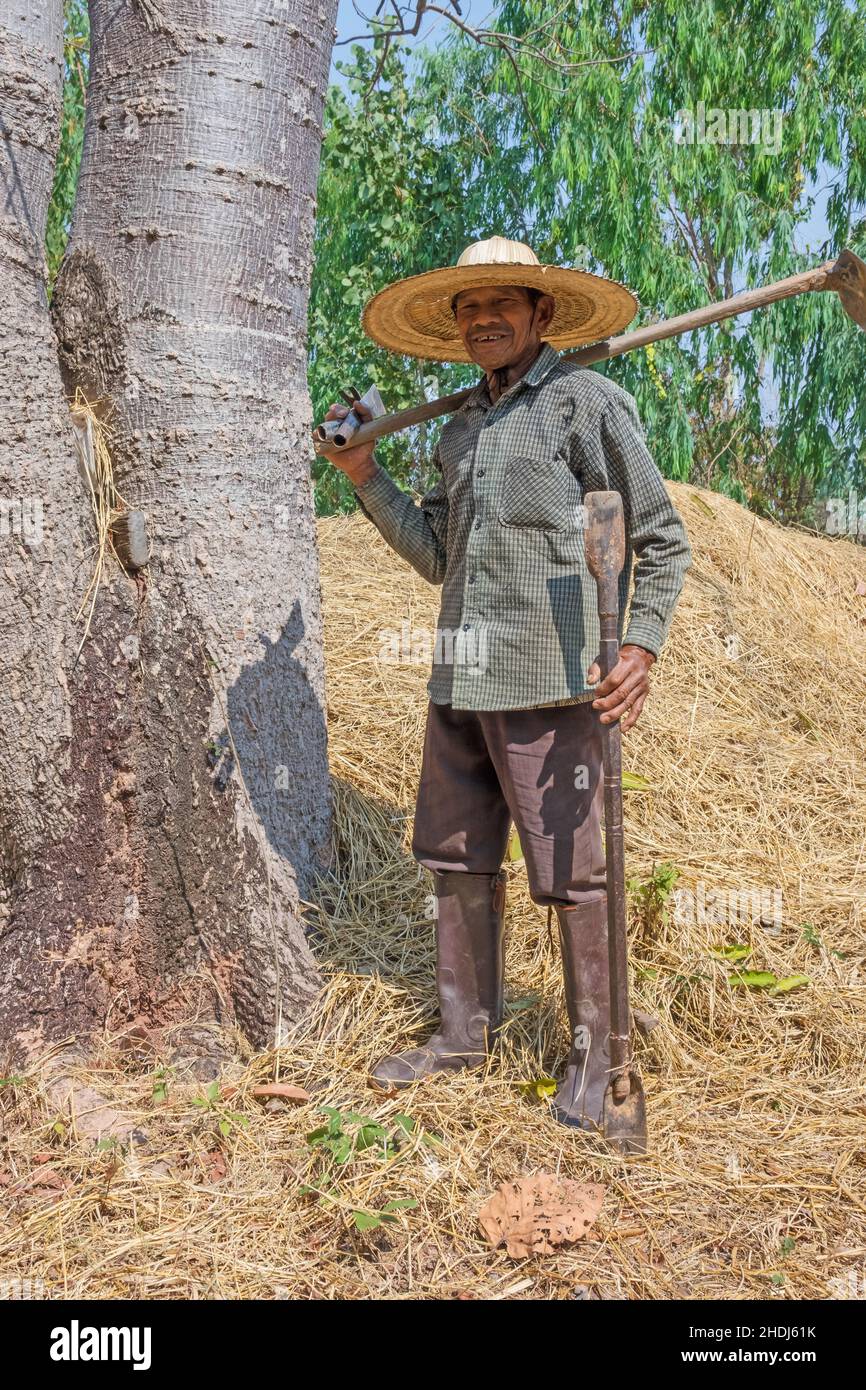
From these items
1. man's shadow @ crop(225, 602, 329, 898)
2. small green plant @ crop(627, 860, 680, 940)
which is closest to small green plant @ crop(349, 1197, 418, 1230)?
man's shadow @ crop(225, 602, 329, 898)

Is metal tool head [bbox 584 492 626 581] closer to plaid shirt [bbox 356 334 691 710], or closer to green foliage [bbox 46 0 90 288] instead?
plaid shirt [bbox 356 334 691 710]

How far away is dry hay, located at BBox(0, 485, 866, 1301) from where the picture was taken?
245cm

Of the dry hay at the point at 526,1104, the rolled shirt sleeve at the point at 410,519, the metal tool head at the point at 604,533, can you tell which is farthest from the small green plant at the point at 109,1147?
the metal tool head at the point at 604,533

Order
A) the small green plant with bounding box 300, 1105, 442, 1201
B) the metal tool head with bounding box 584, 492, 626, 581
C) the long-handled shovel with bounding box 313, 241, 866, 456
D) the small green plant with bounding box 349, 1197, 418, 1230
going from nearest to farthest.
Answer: the small green plant with bounding box 349, 1197, 418, 1230 < the small green plant with bounding box 300, 1105, 442, 1201 < the metal tool head with bounding box 584, 492, 626, 581 < the long-handled shovel with bounding box 313, 241, 866, 456

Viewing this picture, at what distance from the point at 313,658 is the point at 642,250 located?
770cm

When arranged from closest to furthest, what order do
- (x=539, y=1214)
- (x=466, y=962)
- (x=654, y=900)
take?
(x=539, y=1214)
(x=466, y=962)
(x=654, y=900)

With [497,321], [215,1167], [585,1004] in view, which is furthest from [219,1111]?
[497,321]

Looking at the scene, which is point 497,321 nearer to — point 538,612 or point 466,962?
point 538,612

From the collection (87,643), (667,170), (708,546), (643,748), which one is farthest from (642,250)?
(87,643)

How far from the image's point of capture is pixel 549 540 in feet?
9.51

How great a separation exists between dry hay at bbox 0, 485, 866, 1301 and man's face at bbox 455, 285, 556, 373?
4.96 feet

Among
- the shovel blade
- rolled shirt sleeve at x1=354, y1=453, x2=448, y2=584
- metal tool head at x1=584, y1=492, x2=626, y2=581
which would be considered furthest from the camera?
rolled shirt sleeve at x1=354, y1=453, x2=448, y2=584

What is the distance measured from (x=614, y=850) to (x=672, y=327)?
137cm

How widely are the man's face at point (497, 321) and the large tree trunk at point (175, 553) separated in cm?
55
